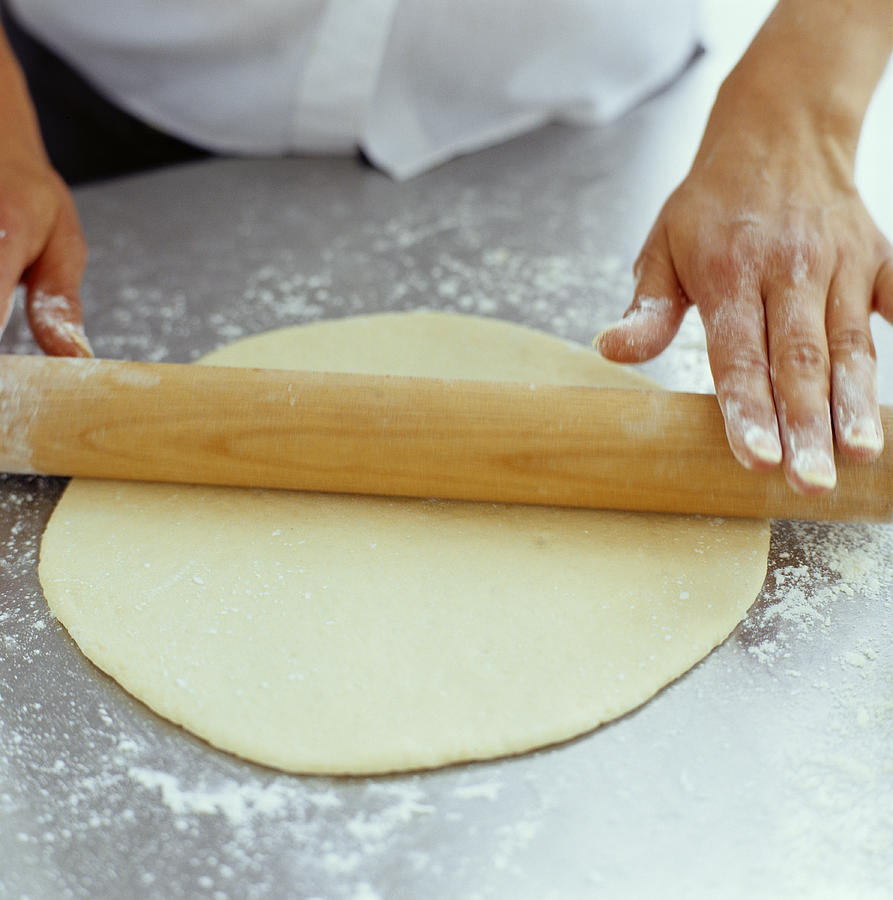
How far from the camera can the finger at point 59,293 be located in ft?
5.14

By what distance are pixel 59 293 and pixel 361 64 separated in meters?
0.94

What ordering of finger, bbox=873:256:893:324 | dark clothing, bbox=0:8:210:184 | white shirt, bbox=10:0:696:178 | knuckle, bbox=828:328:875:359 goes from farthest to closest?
dark clothing, bbox=0:8:210:184, white shirt, bbox=10:0:696:178, finger, bbox=873:256:893:324, knuckle, bbox=828:328:875:359

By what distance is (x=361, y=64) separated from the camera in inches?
85.4

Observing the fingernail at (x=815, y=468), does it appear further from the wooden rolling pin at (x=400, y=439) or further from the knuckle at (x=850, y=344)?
the knuckle at (x=850, y=344)

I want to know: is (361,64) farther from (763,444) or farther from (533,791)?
(533,791)

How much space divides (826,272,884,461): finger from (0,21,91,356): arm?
1.15 m

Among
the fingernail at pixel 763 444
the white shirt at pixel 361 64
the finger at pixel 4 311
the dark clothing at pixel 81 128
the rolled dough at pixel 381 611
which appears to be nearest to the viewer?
the rolled dough at pixel 381 611

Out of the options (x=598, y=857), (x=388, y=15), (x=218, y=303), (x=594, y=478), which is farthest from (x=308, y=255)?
(x=598, y=857)

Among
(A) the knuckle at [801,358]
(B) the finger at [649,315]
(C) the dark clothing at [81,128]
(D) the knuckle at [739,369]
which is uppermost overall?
(A) the knuckle at [801,358]

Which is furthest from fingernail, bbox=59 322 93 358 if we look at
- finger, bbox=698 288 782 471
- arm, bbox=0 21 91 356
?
finger, bbox=698 288 782 471

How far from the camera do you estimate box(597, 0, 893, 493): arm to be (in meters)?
1.22

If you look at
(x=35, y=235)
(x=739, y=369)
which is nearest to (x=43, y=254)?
(x=35, y=235)

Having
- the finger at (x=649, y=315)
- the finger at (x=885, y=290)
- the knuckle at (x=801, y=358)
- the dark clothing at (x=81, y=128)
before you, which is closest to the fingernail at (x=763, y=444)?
the knuckle at (x=801, y=358)

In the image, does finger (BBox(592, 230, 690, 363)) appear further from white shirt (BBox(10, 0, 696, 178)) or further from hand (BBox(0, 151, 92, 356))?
white shirt (BBox(10, 0, 696, 178))
